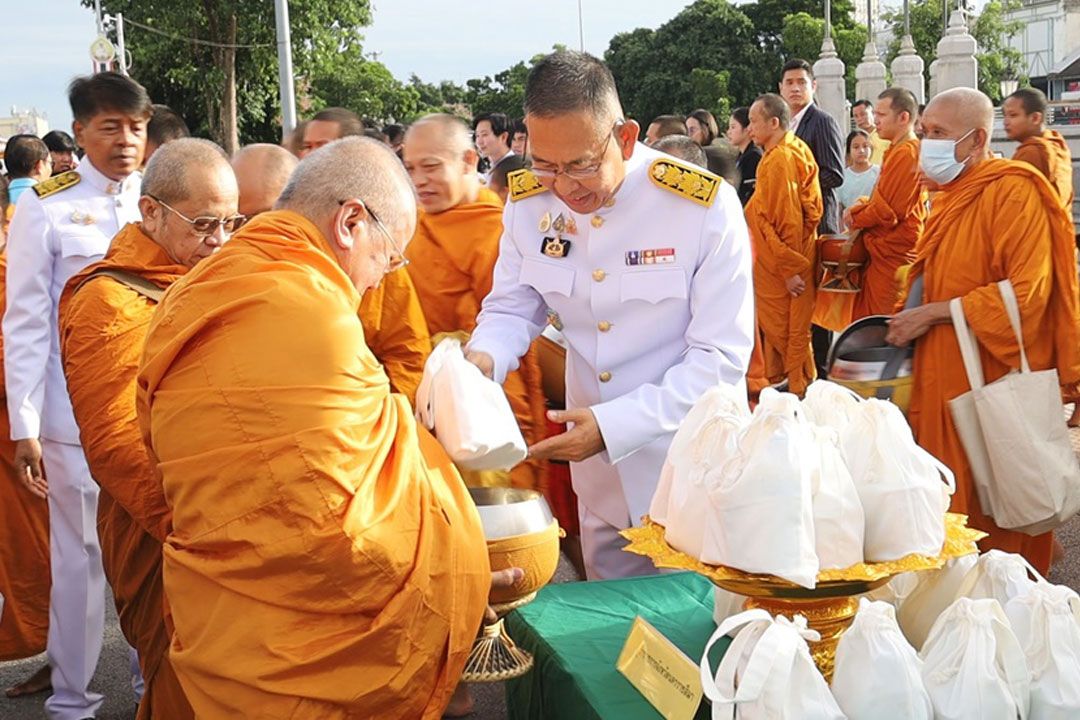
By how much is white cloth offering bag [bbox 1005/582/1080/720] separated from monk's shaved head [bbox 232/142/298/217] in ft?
9.34

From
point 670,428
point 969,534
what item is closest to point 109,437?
point 670,428

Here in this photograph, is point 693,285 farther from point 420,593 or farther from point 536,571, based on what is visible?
point 420,593

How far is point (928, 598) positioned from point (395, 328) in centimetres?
200

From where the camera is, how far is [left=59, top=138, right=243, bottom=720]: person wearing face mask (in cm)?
290

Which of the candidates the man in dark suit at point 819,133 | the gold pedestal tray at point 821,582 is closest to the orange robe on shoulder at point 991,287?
the gold pedestal tray at point 821,582

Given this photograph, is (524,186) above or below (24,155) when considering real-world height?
below

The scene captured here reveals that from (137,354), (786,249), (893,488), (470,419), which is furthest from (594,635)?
Result: (786,249)

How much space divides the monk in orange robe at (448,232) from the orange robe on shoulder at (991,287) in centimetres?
176

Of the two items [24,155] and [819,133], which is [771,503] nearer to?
[819,133]

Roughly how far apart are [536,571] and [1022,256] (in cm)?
283

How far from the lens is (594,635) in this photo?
2381 millimetres

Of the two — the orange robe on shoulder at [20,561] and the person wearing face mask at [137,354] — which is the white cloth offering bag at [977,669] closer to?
the person wearing face mask at [137,354]

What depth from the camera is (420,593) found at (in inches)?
79.9

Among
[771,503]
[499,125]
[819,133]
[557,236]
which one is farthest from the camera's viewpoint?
[499,125]
